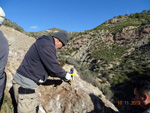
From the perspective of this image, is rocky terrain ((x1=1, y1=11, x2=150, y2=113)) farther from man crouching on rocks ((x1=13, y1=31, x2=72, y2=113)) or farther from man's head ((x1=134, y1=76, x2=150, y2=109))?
man crouching on rocks ((x1=13, y1=31, x2=72, y2=113))

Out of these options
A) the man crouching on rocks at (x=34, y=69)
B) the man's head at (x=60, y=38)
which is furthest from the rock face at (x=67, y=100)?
the man's head at (x=60, y=38)

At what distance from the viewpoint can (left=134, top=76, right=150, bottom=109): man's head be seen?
170 cm

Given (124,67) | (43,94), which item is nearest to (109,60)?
(124,67)

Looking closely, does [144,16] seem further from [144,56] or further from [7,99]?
[7,99]

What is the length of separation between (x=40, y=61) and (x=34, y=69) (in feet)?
0.61

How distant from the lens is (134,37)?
91.0 ft

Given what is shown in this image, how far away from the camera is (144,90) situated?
1716 millimetres

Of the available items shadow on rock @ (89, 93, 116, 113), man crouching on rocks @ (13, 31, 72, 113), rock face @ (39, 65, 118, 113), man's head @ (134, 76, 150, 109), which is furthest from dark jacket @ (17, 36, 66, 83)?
shadow on rock @ (89, 93, 116, 113)

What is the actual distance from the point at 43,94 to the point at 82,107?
116 cm

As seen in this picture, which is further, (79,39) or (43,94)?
(79,39)

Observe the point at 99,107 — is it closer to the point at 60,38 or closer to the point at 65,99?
the point at 65,99

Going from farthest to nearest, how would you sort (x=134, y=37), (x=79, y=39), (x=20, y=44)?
(x=79, y=39), (x=134, y=37), (x=20, y=44)

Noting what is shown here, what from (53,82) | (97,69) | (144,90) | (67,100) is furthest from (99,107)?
(97,69)

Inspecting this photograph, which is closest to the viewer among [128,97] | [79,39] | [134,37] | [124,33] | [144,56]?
[128,97]
